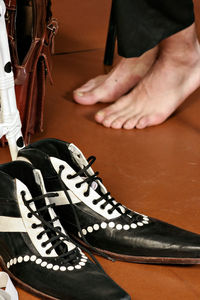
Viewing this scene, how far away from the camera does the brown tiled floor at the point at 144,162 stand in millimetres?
938

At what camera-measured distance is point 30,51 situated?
1266 mm

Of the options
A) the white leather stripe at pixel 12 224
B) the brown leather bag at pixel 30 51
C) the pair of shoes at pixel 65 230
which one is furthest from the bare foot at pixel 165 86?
the white leather stripe at pixel 12 224

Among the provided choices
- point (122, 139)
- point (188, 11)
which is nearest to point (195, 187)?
point (122, 139)

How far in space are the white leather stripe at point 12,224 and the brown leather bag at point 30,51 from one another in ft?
1.46

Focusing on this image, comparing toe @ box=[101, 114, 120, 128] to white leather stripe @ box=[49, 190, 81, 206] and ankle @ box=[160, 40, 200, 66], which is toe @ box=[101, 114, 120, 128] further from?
white leather stripe @ box=[49, 190, 81, 206]

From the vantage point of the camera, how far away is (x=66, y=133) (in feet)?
4.82

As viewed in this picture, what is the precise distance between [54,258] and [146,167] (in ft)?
1.56

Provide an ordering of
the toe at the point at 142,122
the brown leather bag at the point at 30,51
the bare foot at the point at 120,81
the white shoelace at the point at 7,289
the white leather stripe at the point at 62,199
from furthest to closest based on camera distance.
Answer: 1. the bare foot at the point at 120,81
2. the toe at the point at 142,122
3. the brown leather bag at the point at 30,51
4. the white leather stripe at the point at 62,199
5. the white shoelace at the point at 7,289

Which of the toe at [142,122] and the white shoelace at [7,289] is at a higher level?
the white shoelace at [7,289]

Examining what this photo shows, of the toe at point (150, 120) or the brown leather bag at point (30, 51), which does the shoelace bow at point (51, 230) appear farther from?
the toe at point (150, 120)

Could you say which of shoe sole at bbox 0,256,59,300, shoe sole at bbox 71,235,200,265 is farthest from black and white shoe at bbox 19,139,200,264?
shoe sole at bbox 0,256,59,300

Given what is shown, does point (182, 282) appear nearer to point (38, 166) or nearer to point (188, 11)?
point (38, 166)

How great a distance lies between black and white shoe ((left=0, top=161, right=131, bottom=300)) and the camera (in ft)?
2.85

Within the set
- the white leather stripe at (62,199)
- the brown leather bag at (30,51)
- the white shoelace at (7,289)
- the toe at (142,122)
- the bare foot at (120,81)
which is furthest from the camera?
the bare foot at (120,81)
